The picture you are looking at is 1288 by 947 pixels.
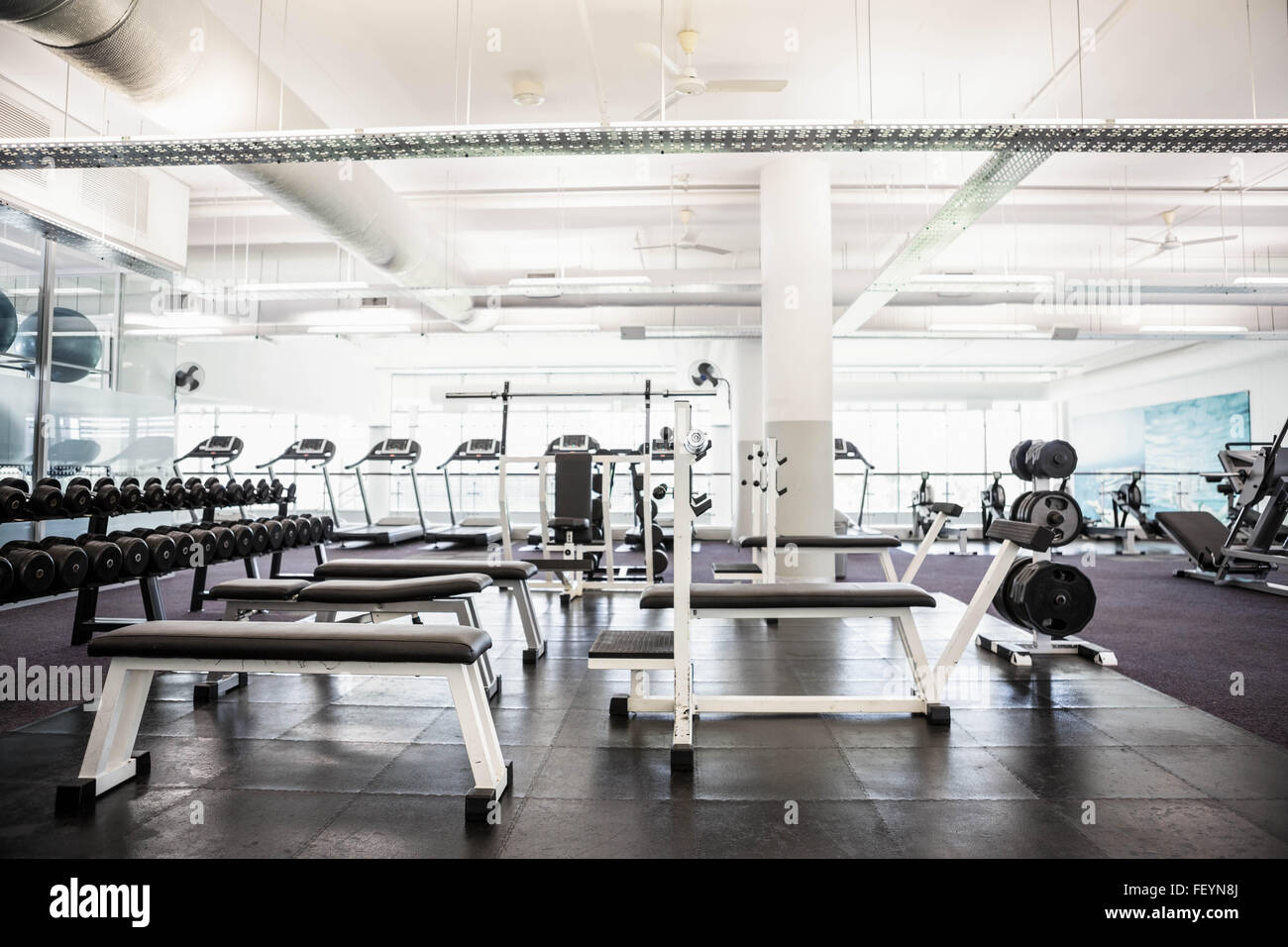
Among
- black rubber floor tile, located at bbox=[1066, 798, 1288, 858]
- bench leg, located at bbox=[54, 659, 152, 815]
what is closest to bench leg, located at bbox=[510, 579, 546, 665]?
bench leg, located at bbox=[54, 659, 152, 815]

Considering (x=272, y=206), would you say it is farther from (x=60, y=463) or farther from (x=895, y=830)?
(x=895, y=830)

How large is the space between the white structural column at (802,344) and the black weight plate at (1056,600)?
7.62ft

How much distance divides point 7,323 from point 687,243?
5.52 m

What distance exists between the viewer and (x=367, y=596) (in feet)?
8.93

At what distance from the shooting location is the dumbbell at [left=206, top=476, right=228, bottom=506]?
4.90 m

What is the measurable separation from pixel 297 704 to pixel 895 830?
224 centimetres

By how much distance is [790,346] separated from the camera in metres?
5.74

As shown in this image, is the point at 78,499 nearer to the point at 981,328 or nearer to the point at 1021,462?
the point at 1021,462

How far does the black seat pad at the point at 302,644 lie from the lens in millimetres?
1846

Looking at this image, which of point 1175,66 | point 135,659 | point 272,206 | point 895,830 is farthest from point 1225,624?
point 272,206

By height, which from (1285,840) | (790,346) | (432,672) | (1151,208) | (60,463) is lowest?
(1285,840)

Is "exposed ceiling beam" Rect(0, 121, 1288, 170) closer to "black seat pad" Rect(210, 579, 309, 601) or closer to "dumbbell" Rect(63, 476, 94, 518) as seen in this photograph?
"dumbbell" Rect(63, 476, 94, 518)

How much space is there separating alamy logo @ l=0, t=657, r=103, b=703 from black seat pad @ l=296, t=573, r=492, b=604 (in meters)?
1.02

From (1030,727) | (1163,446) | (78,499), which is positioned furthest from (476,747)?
(1163,446)
